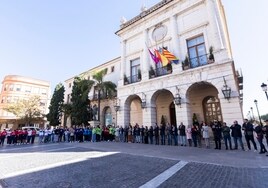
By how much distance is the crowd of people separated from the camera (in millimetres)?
9742

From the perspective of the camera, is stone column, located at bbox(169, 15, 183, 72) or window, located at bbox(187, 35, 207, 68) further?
stone column, located at bbox(169, 15, 183, 72)

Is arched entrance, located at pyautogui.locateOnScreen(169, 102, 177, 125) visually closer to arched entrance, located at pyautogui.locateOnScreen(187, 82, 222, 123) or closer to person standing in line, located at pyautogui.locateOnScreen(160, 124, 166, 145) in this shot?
arched entrance, located at pyautogui.locateOnScreen(187, 82, 222, 123)

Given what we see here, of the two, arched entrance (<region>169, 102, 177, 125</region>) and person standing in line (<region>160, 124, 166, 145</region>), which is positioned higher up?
arched entrance (<region>169, 102, 177, 125</region>)

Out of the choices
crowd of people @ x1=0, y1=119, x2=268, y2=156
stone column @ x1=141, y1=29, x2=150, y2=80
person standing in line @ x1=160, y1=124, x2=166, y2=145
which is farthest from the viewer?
stone column @ x1=141, y1=29, x2=150, y2=80

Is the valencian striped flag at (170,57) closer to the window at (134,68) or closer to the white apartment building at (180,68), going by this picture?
the white apartment building at (180,68)

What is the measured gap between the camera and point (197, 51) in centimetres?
1470

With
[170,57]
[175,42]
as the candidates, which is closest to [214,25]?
[175,42]

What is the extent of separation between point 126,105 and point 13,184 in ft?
44.8

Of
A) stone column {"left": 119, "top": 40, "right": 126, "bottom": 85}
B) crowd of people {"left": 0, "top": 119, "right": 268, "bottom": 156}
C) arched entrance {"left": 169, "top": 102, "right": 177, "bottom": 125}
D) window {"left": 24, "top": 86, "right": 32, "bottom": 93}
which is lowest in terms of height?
crowd of people {"left": 0, "top": 119, "right": 268, "bottom": 156}

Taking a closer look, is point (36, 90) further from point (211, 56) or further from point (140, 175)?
point (140, 175)

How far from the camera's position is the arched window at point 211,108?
14924 mm

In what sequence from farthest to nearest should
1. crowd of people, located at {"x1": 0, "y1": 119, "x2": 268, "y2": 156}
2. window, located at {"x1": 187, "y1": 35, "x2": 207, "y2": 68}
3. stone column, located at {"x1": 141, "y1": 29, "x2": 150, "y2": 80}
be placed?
stone column, located at {"x1": 141, "y1": 29, "x2": 150, "y2": 80} < window, located at {"x1": 187, "y1": 35, "x2": 207, "y2": 68} < crowd of people, located at {"x1": 0, "y1": 119, "x2": 268, "y2": 156}

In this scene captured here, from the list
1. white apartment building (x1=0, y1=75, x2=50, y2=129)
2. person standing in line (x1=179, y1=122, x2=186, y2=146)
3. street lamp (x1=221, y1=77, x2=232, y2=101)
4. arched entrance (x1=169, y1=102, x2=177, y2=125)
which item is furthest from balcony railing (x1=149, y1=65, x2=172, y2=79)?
white apartment building (x1=0, y1=75, x2=50, y2=129)

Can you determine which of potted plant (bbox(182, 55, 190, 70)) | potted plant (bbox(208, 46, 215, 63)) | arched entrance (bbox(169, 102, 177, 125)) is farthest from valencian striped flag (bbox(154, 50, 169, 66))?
arched entrance (bbox(169, 102, 177, 125))
